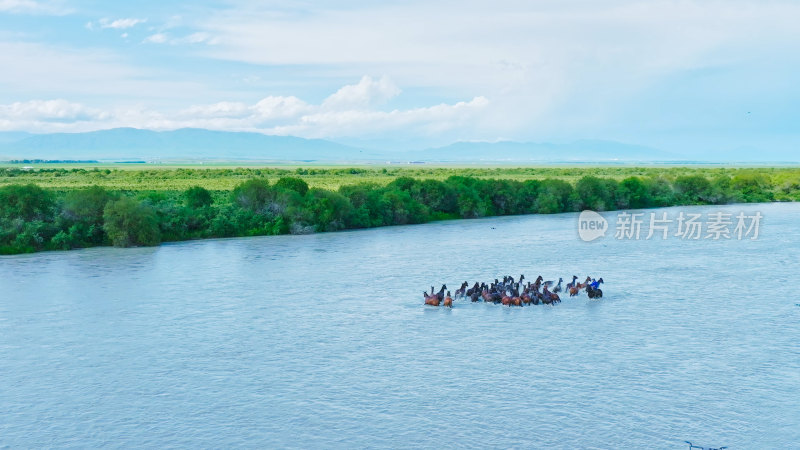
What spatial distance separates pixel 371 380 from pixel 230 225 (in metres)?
28.6

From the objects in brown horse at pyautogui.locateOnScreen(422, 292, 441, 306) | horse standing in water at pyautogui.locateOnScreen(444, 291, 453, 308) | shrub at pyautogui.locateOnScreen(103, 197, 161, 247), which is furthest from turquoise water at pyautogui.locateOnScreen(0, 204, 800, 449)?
shrub at pyautogui.locateOnScreen(103, 197, 161, 247)

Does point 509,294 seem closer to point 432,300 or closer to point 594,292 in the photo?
point 432,300

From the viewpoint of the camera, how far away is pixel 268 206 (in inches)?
1853

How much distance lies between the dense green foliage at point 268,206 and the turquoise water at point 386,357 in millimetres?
5238

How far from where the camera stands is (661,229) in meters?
49.5

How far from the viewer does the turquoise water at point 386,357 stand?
14828mm

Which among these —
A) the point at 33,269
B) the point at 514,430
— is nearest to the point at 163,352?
the point at 514,430

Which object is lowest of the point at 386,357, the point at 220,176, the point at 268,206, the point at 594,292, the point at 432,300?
the point at 386,357

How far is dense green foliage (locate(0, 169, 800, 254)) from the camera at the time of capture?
3900 cm

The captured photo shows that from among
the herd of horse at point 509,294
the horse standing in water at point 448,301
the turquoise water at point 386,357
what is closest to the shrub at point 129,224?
the turquoise water at point 386,357

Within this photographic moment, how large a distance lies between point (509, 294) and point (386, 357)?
7626mm

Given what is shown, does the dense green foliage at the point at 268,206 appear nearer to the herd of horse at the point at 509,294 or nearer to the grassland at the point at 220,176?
the grassland at the point at 220,176

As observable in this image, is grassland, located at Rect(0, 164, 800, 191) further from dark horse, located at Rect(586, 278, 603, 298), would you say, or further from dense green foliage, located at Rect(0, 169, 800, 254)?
dark horse, located at Rect(586, 278, 603, 298)

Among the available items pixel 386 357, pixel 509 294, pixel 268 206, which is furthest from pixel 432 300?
pixel 268 206
